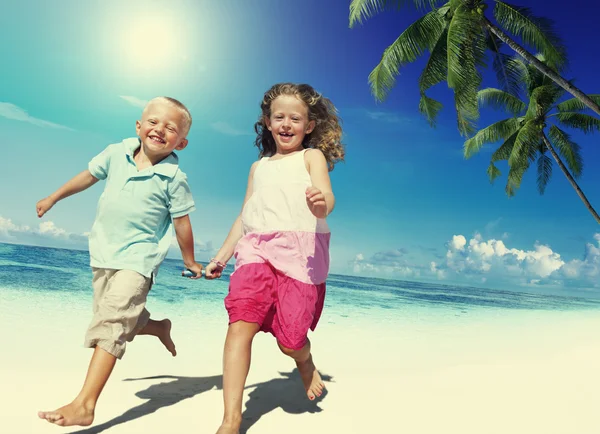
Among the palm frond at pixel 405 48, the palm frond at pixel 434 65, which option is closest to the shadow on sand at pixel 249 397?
the palm frond at pixel 405 48

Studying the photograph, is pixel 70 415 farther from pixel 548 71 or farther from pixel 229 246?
pixel 548 71

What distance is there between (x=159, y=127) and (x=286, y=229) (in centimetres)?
98

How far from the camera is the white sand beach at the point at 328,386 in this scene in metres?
2.78

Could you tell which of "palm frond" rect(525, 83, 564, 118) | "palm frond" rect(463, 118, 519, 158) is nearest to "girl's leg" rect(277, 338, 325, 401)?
"palm frond" rect(525, 83, 564, 118)

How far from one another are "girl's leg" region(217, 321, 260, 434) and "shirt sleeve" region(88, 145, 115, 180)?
4.27 feet

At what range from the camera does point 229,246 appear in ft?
9.94

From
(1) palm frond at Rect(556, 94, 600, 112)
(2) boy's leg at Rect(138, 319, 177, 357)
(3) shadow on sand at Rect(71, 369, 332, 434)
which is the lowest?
(3) shadow on sand at Rect(71, 369, 332, 434)

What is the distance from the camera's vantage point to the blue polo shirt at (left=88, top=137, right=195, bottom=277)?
2.71 m

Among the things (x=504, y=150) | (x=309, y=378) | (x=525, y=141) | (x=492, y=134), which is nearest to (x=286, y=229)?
(x=309, y=378)

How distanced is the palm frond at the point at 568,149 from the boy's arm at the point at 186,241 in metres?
18.9

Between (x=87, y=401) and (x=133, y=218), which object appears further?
(x=133, y=218)

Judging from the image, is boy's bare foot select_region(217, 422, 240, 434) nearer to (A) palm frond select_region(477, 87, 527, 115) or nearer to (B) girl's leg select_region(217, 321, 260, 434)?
(B) girl's leg select_region(217, 321, 260, 434)

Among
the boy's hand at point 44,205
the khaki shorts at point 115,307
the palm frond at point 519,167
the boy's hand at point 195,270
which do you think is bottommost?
the khaki shorts at point 115,307

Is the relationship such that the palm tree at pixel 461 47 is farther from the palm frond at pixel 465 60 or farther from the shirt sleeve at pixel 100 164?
the shirt sleeve at pixel 100 164
